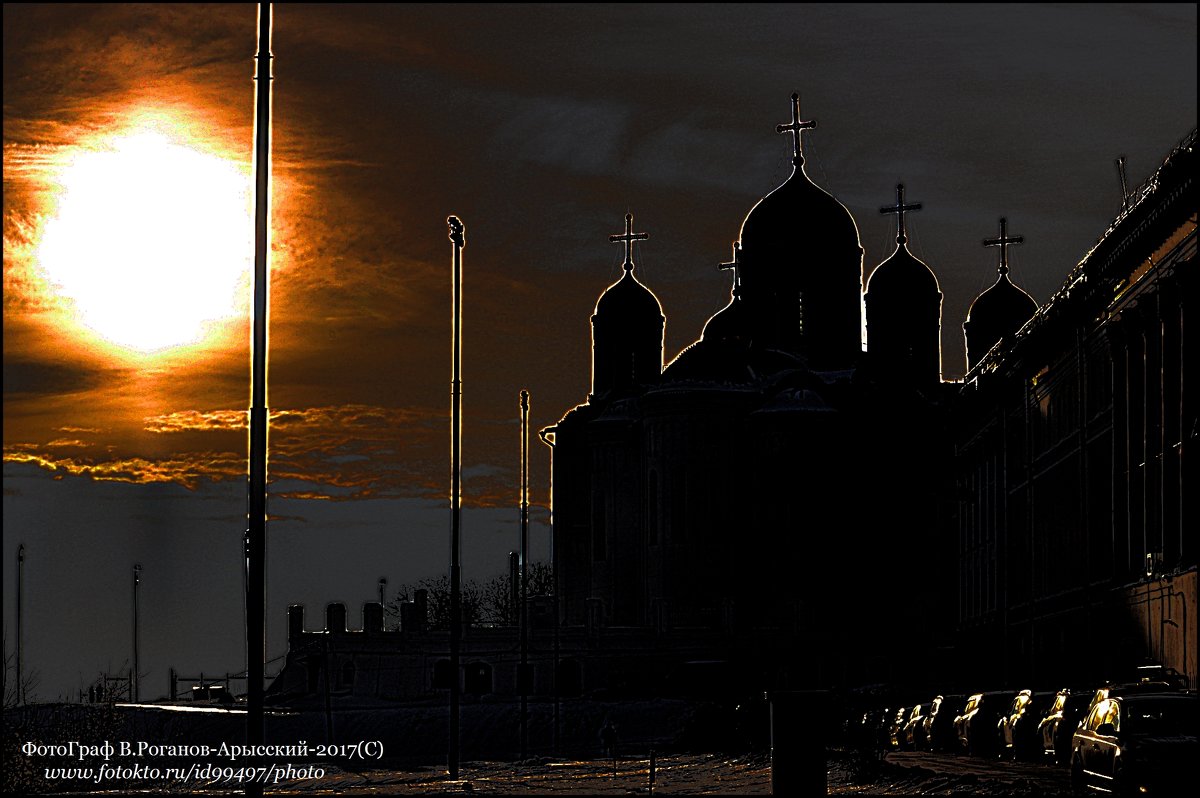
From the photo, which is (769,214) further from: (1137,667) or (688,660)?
(1137,667)

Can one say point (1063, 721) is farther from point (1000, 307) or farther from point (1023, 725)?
point (1000, 307)

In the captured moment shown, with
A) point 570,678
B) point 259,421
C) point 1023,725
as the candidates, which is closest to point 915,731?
point 1023,725

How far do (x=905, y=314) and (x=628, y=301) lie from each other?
14.2 metres

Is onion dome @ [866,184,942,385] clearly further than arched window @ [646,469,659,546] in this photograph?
Yes

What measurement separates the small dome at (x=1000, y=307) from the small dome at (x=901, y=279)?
16.6 feet

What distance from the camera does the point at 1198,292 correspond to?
50594 mm

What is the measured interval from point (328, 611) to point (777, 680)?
19.9 metres

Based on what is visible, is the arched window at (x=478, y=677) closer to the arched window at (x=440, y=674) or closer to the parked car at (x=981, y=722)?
the arched window at (x=440, y=674)

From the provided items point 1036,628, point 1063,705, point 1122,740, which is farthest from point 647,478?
point 1122,740

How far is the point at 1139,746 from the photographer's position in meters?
25.9

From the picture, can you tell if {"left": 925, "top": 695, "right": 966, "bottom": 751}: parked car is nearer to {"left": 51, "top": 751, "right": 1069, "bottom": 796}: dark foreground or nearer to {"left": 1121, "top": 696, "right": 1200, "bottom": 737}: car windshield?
{"left": 51, "top": 751, "right": 1069, "bottom": 796}: dark foreground

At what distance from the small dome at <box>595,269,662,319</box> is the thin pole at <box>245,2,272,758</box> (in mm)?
79009

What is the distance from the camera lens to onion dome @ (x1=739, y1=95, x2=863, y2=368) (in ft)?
318

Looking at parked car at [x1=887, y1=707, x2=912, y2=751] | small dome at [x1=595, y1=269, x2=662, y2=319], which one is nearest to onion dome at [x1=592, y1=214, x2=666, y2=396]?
small dome at [x1=595, y1=269, x2=662, y2=319]
